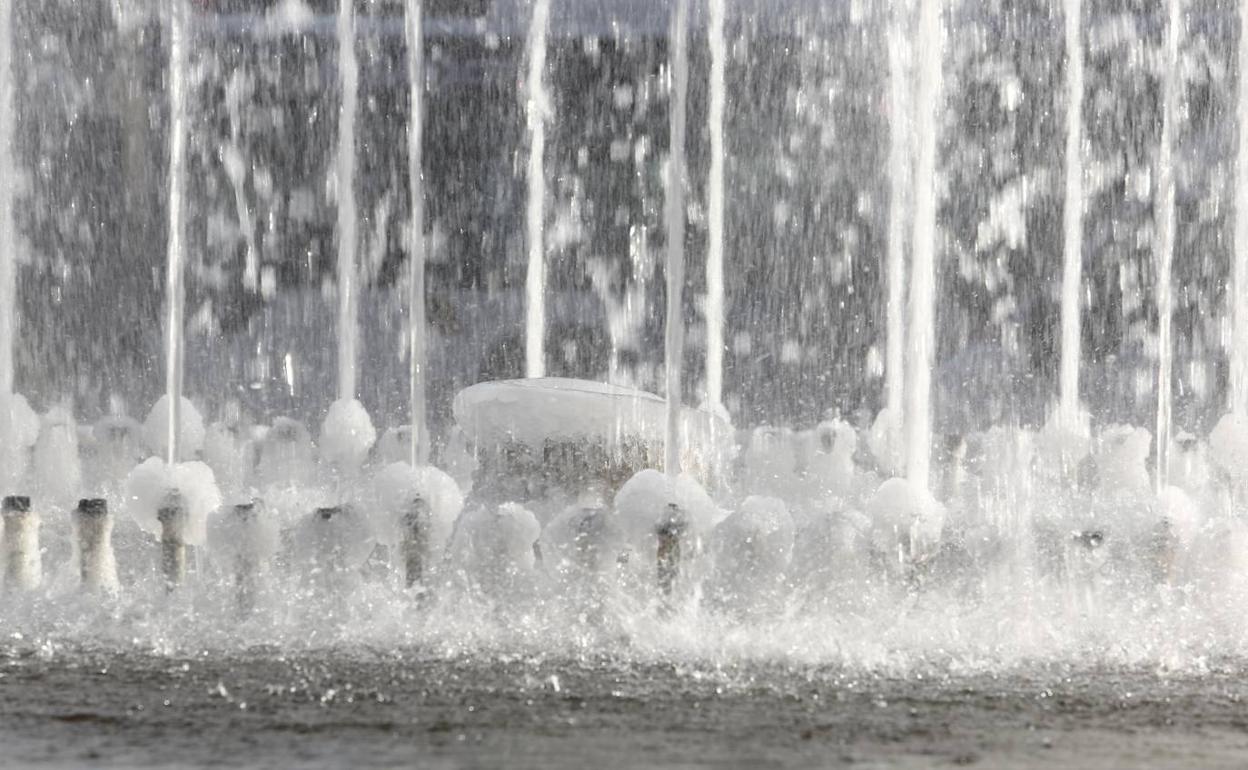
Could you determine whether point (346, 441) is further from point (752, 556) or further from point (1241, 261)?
point (1241, 261)

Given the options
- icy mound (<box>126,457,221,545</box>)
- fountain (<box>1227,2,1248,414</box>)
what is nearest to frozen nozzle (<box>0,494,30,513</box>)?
icy mound (<box>126,457,221,545</box>)

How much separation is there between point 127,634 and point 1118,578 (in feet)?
10.9

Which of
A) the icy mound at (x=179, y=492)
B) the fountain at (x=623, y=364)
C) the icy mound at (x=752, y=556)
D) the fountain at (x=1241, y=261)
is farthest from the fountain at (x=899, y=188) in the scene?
the icy mound at (x=179, y=492)

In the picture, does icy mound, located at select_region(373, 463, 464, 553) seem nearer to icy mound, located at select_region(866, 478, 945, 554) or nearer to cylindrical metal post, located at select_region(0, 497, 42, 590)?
cylindrical metal post, located at select_region(0, 497, 42, 590)

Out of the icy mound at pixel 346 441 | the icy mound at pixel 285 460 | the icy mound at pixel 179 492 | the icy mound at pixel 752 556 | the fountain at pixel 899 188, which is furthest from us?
the fountain at pixel 899 188

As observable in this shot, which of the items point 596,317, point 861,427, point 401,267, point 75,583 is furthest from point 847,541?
point 401,267

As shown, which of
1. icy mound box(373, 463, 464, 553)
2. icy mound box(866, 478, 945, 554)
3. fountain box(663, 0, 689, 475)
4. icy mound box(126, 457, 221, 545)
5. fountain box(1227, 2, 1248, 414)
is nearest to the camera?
icy mound box(866, 478, 945, 554)

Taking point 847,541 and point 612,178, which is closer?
point 847,541

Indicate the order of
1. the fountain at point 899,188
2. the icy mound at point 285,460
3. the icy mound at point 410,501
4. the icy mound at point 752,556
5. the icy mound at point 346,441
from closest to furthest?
the icy mound at point 752,556
the icy mound at point 410,501
the icy mound at point 285,460
the icy mound at point 346,441
the fountain at point 899,188

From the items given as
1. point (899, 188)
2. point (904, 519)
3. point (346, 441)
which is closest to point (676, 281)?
point (904, 519)

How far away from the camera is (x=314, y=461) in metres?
8.77

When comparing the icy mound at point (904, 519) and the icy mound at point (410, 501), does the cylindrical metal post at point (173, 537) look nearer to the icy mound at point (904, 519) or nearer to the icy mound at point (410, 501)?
the icy mound at point (410, 501)

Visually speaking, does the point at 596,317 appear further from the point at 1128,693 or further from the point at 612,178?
the point at 1128,693

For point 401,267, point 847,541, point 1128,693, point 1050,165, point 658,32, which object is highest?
point 658,32
